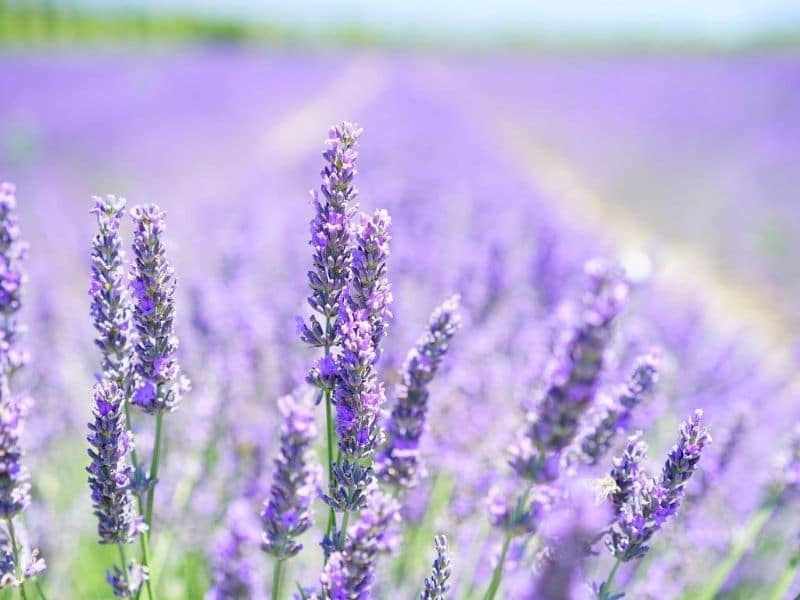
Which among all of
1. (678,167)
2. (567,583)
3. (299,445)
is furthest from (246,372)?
(678,167)

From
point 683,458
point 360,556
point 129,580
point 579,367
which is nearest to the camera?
point 579,367

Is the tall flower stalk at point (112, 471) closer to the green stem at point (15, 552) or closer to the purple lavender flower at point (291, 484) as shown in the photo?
the green stem at point (15, 552)

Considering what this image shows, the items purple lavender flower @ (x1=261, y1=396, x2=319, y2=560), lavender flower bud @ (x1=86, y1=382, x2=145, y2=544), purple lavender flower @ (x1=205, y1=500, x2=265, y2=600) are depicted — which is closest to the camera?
purple lavender flower @ (x1=261, y1=396, x2=319, y2=560)

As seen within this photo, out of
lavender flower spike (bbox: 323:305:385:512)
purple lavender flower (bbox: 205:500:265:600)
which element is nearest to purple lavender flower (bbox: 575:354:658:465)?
lavender flower spike (bbox: 323:305:385:512)

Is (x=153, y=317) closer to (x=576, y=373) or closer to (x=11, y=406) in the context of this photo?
(x=11, y=406)

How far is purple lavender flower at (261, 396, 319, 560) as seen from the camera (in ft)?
3.62

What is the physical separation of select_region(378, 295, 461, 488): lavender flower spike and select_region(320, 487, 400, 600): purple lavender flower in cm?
28

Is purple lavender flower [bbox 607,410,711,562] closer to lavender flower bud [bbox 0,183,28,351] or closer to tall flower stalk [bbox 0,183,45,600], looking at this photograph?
tall flower stalk [bbox 0,183,45,600]

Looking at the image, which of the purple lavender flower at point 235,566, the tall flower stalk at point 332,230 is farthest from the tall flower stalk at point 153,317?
the tall flower stalk at point 332,230

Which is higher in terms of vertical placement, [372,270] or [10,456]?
[372,270]

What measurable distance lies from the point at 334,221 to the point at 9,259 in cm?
58

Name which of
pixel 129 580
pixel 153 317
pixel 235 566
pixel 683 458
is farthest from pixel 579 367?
pixel 129 580

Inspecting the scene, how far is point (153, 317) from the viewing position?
132 centimetres

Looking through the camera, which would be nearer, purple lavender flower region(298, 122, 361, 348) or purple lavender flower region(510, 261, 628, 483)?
purple lavender flower region(510, 261, 628, 483)
